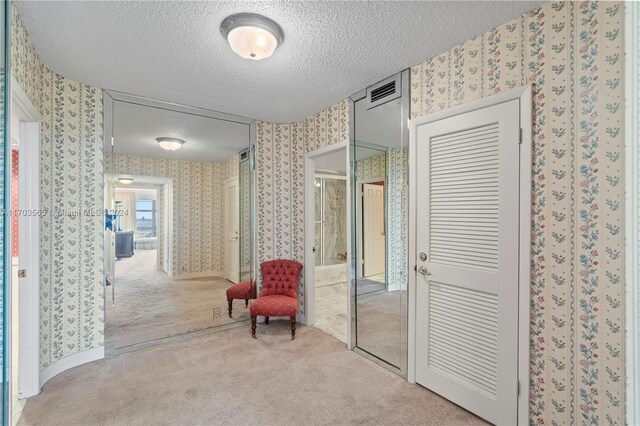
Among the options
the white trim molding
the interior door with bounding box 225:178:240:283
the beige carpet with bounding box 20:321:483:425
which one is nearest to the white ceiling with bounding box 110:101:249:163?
the interior door with bounding box 225:178:240:283

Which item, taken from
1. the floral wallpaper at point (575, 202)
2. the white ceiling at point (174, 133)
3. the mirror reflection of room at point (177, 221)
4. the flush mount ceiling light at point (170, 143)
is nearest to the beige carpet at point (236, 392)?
the mirror reflection of room at point (177, 221)

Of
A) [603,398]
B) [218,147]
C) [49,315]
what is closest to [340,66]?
[218,147]

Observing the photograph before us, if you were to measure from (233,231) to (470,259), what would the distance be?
2.66 metres

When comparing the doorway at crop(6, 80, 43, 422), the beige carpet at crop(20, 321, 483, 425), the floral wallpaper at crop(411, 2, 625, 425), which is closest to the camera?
the floral wallpaper at crop(411, 2, 625, 425)

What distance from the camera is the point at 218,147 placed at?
3.65m

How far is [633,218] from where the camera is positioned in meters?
1.12

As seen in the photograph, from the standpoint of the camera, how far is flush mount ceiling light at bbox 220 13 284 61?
1752 millimetres

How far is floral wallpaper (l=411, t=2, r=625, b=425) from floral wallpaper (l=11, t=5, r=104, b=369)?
338 centimetres

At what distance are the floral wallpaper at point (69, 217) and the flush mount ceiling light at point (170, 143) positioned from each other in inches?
28.2

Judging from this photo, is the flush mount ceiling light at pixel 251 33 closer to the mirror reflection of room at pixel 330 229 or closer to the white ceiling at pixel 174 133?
the white ceiling at pixel 174 133

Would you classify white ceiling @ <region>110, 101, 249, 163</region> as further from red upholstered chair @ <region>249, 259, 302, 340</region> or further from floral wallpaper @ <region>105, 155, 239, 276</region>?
red upholstered chair @ <region>249, 259, 302, 340</region>

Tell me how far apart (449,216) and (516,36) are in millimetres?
1178

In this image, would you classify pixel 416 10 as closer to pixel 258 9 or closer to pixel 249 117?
pixel 258 9

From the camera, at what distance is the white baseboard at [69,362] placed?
2359 millimetres
